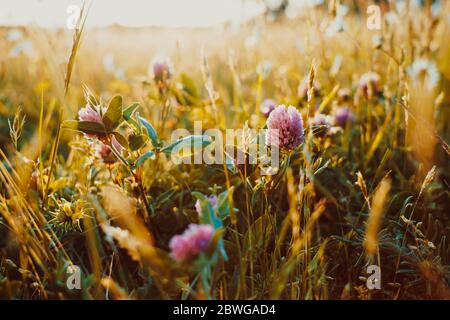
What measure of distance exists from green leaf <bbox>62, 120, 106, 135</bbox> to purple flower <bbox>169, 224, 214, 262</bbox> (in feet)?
1.23

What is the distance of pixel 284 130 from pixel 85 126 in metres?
0.41

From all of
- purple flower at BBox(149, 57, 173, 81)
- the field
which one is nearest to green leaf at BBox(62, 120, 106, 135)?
the field

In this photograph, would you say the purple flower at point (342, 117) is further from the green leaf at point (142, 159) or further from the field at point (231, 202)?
the green leaf at point (142, 159)

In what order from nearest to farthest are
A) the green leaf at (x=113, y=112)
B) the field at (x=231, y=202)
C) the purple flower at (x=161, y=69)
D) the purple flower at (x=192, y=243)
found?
1. the purple flower at (x=192, y=243)
2. the field at (x=231, y=202)
3. the green leaf at (x=113, y=112)
4. the purple flower at (x=161, y=69)

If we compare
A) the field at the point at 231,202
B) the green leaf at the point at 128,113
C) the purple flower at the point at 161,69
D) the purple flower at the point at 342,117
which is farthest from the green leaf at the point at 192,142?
the purple flower at the point at 342,117

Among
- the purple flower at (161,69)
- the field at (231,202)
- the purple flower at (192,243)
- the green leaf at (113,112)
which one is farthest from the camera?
the purple flower at (161,69)

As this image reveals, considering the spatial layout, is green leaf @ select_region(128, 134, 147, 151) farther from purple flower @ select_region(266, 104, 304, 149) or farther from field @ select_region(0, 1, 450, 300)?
purple flower @ select_region(266, 104, 304, 149)

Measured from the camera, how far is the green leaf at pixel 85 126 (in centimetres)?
92

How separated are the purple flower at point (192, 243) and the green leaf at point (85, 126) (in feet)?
1.23

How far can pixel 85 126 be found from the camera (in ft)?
3.03

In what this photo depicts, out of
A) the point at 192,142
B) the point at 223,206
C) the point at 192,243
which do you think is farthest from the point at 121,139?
the point at 192,243

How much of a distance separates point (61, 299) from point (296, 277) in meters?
0.44

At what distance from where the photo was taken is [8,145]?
5.71 ft
